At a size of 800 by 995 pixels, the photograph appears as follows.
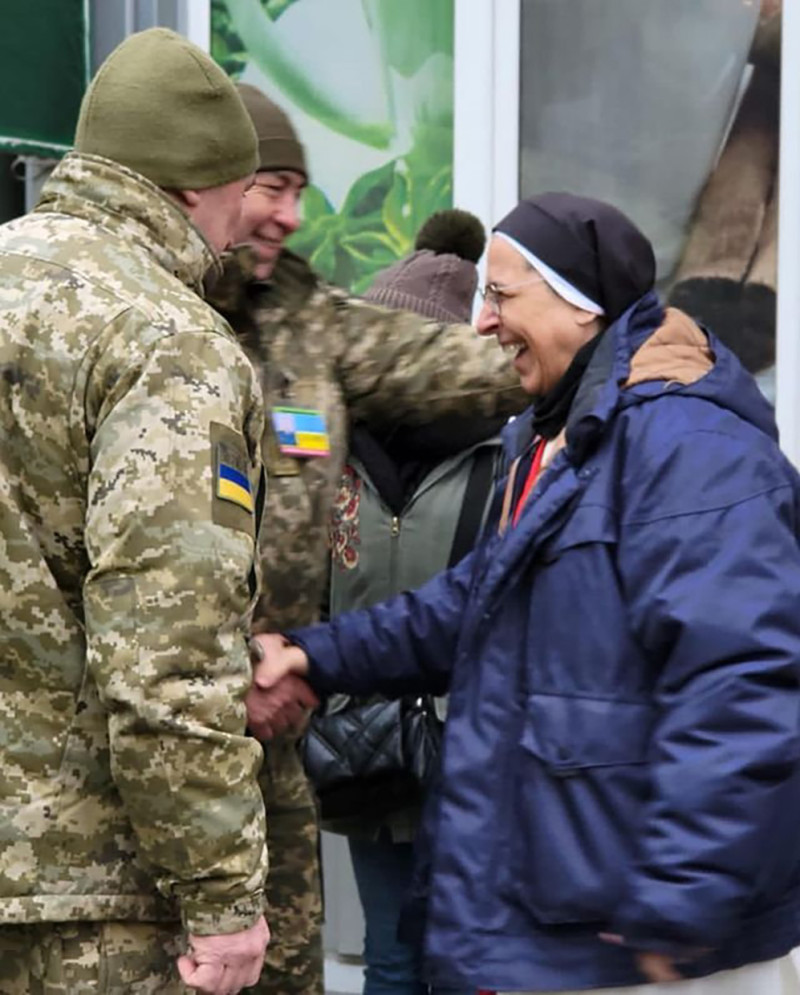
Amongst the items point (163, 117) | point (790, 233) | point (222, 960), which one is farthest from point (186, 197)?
point (790, 233)

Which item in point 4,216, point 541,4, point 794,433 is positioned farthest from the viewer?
point 4,216

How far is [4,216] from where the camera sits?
5824mm

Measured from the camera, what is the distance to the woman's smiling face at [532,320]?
3061 millimetres

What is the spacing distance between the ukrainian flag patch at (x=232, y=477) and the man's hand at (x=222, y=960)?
0.60m

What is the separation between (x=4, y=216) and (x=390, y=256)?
3.97ft

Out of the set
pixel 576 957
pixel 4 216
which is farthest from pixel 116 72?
pixel 4 216

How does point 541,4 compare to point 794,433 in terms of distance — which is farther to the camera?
point 541,4

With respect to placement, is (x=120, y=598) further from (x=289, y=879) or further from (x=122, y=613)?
(x=289, y=879)

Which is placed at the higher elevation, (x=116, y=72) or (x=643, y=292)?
(x=116, y=72)

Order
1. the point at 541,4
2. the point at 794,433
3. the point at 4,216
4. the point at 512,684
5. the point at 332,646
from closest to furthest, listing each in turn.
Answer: the point at 512,684, the point at 332,646, the point at 794,433, the point at 541,4, the point at 4,216

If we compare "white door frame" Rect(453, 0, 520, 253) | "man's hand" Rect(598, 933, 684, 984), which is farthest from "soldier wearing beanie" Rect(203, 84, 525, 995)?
"white door frame" Rect(453, 0, 520, 253)

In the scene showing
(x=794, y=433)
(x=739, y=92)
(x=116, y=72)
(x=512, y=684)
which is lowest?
(x=794, y=433)

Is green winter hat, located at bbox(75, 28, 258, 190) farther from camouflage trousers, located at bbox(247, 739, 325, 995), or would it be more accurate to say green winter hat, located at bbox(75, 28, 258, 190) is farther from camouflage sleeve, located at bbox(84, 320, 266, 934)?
camouflage trousers, located at bbox(247, 739, 325, 995)

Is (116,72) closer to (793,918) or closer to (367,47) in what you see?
(793,918)
